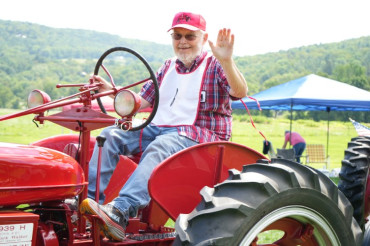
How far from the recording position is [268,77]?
73125 mm

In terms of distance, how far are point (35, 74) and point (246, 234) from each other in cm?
5989

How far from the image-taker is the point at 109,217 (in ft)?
8.29

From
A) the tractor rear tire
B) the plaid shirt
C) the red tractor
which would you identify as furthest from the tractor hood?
the plaid shirt

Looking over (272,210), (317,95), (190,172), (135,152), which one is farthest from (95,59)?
(272,210)

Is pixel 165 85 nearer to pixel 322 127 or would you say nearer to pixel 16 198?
pixel 16 198

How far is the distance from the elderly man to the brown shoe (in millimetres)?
141

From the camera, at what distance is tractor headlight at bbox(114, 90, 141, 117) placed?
2494mm

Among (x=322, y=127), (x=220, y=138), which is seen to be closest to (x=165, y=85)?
(x=220, y=138)

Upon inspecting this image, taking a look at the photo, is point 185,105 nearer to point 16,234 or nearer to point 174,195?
point 174,195

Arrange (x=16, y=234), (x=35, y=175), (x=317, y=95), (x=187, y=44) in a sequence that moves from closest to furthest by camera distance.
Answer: (x=16, y=234) → (x=35, y=175) → (x=187, y=44) → (x=317, y=95)

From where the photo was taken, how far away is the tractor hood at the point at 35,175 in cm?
224

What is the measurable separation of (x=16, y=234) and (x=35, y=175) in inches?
11.6

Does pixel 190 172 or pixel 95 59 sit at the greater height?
pixel 95 59

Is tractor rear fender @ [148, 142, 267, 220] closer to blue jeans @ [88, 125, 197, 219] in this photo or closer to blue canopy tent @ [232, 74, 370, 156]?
blue jeans @ [88, 125, 197, 219]
